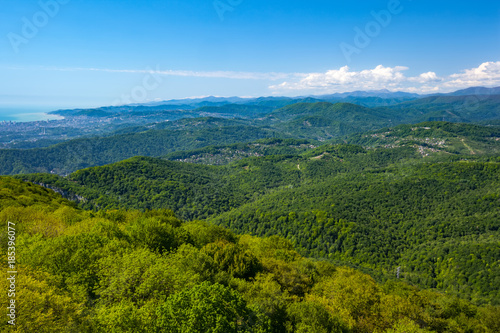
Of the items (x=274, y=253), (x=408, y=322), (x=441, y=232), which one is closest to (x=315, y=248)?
(x=441, y=232)

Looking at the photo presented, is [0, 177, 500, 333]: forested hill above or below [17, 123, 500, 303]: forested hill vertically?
above

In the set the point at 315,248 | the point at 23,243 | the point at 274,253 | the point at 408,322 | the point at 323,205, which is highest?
the point at 23,243

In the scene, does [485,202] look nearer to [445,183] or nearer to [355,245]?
[445,183]

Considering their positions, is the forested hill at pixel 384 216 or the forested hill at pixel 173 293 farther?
the forested hill at pixel 384 216

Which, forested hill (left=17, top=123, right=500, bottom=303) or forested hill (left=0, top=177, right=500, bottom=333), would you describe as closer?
forested hill (left=0, top=177, right=500, bottom=333)

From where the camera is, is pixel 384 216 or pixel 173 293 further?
pixel 384 216

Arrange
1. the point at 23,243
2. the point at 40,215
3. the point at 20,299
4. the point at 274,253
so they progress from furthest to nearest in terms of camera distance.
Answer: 1. the point at 274,253
2. the point at 40,215
3. the point at 23,243
4. the point at 20,299

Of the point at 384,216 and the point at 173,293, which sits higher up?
the point at 173,293

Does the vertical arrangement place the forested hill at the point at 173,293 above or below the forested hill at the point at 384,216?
above
